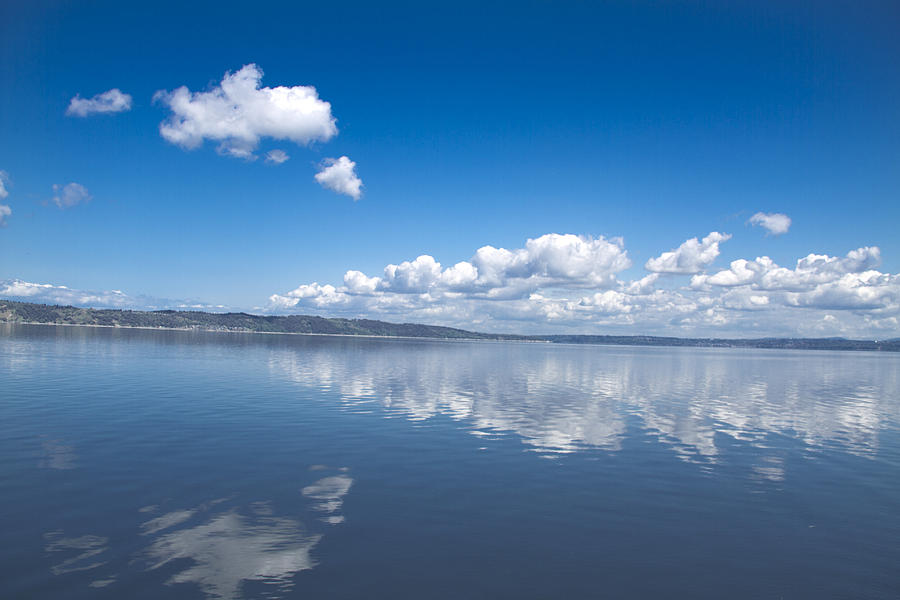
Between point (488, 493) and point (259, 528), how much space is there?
9.27m

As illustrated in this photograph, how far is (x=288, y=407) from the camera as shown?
137 ft

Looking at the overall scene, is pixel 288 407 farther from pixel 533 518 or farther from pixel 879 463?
pixel 879 463

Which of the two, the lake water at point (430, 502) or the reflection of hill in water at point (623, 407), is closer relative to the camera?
the lake water at point (430, 502)

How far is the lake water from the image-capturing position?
561 inches

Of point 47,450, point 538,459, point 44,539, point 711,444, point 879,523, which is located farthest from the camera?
point 711,444

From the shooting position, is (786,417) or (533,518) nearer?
(533,518)

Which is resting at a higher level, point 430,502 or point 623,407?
point 430,502

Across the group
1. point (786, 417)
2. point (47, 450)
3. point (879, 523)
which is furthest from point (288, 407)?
point (786, 417)

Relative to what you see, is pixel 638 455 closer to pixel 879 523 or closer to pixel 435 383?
pixel 879 523

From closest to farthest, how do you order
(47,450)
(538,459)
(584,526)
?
1. (584,526)
2. (47,450)
3. (538,459)

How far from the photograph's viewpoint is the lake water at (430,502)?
14.2m

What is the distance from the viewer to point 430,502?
800 inches

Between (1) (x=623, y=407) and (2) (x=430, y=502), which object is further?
(1) (x=623, y=407)

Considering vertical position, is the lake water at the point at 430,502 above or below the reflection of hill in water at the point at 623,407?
above
